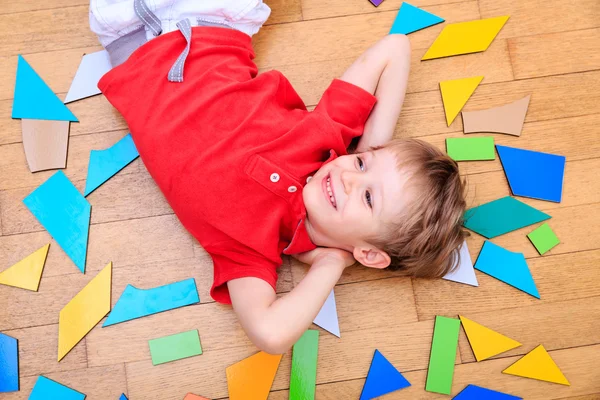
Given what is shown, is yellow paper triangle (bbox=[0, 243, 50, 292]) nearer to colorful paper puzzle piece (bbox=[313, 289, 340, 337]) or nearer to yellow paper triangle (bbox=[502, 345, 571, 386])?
colorful paper puzzle piece (bbox=[313, 289, 340, 337])

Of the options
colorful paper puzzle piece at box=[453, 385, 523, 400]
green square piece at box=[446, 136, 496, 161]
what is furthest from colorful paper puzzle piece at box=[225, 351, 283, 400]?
green square piece at box=[446, 136, 496, 161]

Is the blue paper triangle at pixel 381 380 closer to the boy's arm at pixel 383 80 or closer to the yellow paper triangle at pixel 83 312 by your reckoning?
the boy's arm at pixel 383 80

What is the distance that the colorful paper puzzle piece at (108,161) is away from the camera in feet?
4.01

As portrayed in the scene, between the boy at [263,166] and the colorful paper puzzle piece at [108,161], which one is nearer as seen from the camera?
the boy at [263,166]

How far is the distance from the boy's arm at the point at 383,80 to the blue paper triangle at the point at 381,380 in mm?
469

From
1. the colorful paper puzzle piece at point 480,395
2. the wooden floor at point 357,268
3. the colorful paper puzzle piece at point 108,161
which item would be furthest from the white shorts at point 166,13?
the colorful paper puzzle piece at point 480,395

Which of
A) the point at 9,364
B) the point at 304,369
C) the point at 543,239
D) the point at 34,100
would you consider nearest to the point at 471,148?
the point at 543,239

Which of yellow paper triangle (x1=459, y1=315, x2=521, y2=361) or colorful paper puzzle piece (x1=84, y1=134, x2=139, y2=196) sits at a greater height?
colorful paper puzzle piece (x1=84, y1=134, x2=139, y2=196)

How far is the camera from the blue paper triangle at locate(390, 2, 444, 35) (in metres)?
1.32

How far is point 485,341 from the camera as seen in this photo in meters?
1.18

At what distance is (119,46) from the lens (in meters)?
1.19

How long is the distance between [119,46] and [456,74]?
783 mm

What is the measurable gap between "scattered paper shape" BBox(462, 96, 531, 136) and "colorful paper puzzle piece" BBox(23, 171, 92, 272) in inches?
35.2

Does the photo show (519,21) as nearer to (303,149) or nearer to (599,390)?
(303,149)
